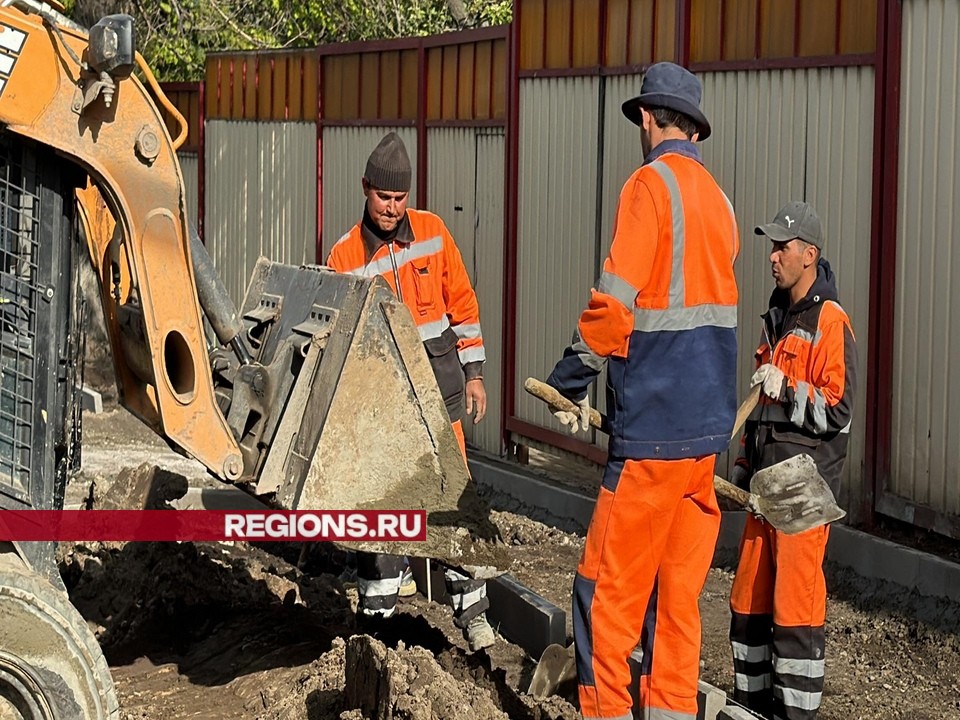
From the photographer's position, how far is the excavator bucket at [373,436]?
223 inches

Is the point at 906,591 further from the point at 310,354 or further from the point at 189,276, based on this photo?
the point at 189,276

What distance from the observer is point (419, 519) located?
5781 millimetres

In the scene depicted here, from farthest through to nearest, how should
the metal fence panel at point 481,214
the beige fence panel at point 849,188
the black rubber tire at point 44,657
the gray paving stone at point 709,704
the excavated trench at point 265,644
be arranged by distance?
the metal fence panel at point 481,214
the beige fence panel at point 849,188
the gray paving stone at point 709,704
the excavated trench at point 265,644
the black rubber tire at point 44,657

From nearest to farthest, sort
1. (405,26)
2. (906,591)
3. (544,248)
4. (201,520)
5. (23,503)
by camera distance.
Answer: (23,503), (906,591), (201,520), (544,248), (405,26)

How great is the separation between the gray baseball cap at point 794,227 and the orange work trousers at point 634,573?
103 centimetres

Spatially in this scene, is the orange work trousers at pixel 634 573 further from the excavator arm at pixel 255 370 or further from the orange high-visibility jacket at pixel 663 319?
the excavator arm at pixel 255 370

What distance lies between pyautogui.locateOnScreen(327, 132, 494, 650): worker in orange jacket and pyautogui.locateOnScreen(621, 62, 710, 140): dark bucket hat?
175 centimetres

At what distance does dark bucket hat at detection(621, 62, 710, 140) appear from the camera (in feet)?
17.0

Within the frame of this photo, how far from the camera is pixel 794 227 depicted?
5809 mm

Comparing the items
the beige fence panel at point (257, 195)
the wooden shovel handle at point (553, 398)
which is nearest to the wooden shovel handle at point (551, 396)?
the wooden shovel handle at point (553, 398)

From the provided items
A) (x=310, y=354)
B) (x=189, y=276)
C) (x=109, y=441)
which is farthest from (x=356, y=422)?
(x=109, y=441)

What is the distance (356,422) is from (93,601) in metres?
2.76

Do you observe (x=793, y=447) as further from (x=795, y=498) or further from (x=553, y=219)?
(x=553, y=219)

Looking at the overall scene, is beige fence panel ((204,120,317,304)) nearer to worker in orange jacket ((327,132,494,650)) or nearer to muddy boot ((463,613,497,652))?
worker in orange jacket ((327,132,494,650))
